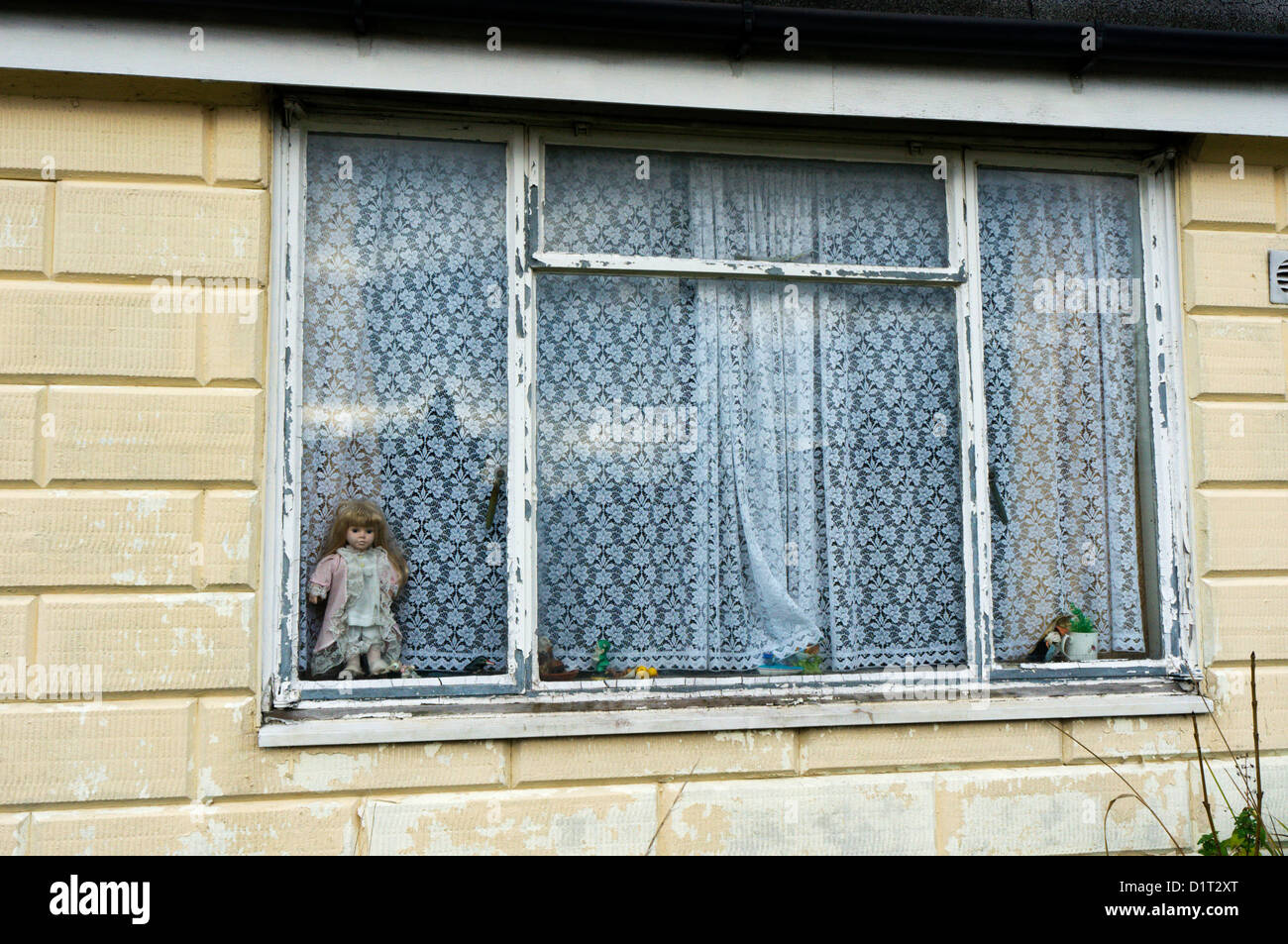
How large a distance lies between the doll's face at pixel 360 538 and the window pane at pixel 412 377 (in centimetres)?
11

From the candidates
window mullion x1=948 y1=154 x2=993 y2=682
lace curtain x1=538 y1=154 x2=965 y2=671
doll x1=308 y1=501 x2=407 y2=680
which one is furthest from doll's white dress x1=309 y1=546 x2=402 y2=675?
window mullion x1=948 y1=154 x2=993 y2=682

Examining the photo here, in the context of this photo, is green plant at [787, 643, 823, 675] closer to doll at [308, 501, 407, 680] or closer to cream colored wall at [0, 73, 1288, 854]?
cream colored wall at [0, 73, 1288, 854]

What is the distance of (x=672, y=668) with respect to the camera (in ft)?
12.8

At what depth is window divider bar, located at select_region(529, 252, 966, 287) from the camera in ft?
12.9

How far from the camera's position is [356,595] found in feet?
12.3

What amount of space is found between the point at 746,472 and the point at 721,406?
29cm

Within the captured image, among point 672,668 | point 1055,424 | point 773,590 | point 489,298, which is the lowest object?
point 672,668

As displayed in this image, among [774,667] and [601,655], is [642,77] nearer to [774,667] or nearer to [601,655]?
[601,655]

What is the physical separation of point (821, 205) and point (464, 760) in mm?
2656

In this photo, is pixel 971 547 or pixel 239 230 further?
pixel 971 547

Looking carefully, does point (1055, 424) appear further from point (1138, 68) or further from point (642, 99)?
point (642, 99)

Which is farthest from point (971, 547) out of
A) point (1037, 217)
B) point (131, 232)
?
point (131, 232)

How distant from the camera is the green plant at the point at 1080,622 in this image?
414 centimetres

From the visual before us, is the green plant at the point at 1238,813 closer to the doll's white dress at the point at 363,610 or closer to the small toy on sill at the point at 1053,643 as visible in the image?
the small toy on sill at the point at 1053,643
